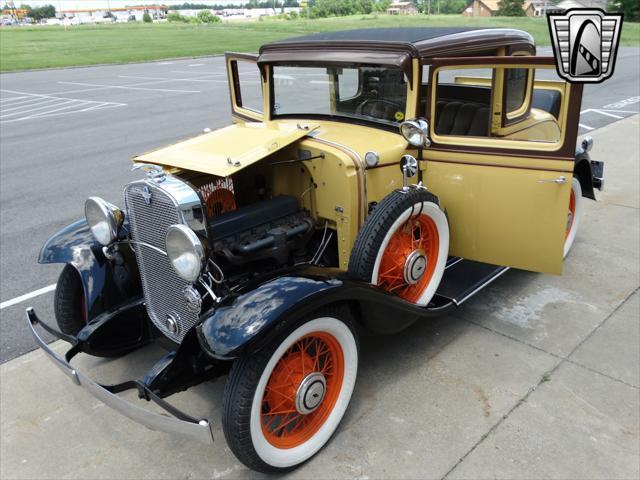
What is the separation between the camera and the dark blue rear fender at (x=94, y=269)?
311 centimetres

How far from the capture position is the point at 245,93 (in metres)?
4.52

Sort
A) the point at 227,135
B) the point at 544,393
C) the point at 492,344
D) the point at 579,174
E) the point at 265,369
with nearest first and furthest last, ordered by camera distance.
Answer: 1. the point at 265,369
2. the point at 544,393
3. the point at 227,135
4. the point at 492,344
5. the point at 579,174

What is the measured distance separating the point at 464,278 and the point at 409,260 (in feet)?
2.28

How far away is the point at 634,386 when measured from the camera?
3045mm

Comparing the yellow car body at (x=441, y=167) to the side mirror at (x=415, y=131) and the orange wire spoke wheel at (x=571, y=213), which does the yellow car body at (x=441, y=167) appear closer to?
the side mirror at (x=415, y=131)

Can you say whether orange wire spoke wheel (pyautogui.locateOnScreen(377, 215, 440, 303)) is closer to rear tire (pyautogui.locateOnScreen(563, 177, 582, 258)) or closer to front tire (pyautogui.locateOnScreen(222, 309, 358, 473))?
front tire (pyautogui.locateOnScreen(222, 309, 358, 473))

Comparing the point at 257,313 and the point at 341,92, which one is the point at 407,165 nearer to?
the point at 341,92

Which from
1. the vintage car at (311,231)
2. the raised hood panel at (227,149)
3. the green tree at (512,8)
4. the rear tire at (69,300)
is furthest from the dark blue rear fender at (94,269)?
the green tree at (512,8)

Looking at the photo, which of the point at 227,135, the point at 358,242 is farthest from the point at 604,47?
the point at 227,135

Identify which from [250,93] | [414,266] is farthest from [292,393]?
[250,93]

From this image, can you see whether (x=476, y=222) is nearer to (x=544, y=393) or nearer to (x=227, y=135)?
(x=544, y=393)

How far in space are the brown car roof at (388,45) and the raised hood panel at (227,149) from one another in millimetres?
531

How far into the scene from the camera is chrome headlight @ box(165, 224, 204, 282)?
237cm

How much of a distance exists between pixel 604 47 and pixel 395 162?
1.26 meters
